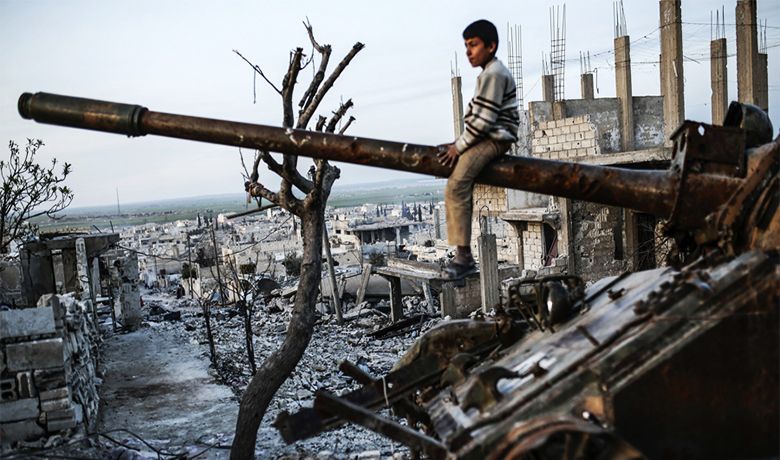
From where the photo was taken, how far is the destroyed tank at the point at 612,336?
311 cm

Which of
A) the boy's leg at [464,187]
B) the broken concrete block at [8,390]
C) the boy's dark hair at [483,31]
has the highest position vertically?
the boy's dark hair at [483,31]

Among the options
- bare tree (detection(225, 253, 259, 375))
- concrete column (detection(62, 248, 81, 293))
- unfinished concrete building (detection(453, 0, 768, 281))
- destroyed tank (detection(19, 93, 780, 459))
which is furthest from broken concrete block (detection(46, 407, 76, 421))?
unfinished concrete building (detection(453, 0, 768, 281))

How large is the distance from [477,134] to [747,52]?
24.8 metres

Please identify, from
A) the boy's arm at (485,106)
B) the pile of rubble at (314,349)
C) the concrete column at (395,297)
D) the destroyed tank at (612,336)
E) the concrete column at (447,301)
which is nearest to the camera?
the destroyed tank at (612,336)

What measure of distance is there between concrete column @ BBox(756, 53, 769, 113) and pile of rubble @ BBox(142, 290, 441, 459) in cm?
1636

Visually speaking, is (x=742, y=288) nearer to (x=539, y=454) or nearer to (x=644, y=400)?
(x=644, y=400)

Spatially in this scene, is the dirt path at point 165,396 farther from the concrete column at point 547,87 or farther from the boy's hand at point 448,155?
the concrete column at point 547,87

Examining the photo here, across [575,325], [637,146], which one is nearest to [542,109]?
[637,146]

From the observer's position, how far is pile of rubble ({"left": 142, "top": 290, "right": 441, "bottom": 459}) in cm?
738

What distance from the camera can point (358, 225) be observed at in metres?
55.8

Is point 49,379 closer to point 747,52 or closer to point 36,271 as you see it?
point 36,271

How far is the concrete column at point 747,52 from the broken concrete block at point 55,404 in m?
24.9

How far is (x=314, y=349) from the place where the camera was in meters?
15.0

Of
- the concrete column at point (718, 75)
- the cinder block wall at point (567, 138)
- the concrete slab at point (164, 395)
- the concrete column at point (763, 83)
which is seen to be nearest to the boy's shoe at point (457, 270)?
the concrete slab at point (164, 395)
